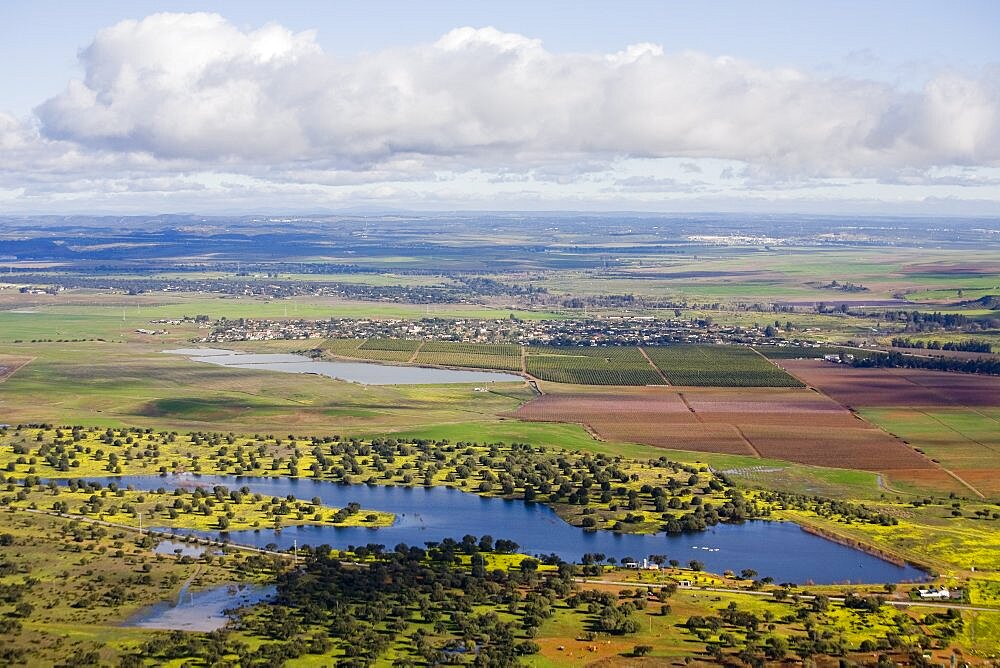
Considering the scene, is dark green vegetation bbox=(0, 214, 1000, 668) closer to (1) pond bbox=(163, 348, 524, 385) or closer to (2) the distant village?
(1) pond bbox=(163, 348, 524, 385)

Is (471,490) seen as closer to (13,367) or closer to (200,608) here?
(200,608)

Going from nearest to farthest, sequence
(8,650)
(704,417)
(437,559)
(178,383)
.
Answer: (8,650) → (437,559) → (704,417) → (178,383)

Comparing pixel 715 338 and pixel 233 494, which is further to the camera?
pixel 715 338

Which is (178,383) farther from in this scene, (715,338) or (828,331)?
(828,331)

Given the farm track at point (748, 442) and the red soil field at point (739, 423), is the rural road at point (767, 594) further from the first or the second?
the farm track at point (748, 442)

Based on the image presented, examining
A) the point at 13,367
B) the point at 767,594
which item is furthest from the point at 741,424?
the point at 13,367

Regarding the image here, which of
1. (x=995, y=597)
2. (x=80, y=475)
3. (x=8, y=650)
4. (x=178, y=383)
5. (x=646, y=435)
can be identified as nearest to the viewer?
(x=8, y=650)

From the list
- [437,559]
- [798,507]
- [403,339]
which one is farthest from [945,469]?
[403,339]

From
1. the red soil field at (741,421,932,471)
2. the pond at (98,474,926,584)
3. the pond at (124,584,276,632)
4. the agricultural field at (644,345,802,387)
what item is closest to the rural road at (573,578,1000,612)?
the pond at (98,474,926,584)
